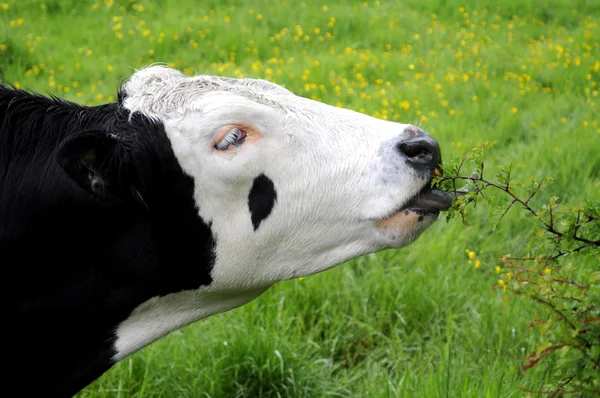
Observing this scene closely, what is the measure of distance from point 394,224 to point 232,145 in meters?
0.54

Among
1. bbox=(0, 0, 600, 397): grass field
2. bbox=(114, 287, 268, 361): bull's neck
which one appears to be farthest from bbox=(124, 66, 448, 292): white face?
bbox=(0, 0, 600, 397): grass field

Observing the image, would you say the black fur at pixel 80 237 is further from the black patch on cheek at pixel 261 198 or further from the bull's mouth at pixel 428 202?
the bull's mouth at pixel 428 202

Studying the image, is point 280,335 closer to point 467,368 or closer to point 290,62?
point 467,368

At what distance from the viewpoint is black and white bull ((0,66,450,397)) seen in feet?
7.14

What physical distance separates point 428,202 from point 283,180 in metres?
0.44

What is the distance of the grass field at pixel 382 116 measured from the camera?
342 cm

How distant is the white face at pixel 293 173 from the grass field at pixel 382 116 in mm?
696

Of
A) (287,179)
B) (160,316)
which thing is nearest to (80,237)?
(160,316)

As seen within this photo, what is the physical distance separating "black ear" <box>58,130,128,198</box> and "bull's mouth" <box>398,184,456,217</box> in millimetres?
836

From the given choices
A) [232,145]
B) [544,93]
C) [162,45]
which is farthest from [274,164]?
[162,45]

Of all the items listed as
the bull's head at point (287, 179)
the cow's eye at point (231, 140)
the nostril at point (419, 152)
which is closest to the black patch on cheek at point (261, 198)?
the bull's head at point (287, 179)

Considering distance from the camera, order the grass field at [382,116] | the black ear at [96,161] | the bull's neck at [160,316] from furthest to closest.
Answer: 1. the grass field at [382,116]
2. the bull's neck at [160,316]
3. the black ear at [96,161]

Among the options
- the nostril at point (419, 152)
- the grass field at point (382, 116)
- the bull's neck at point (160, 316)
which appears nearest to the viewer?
the nostril at point (419, 152)

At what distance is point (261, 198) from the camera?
226 centimetres
